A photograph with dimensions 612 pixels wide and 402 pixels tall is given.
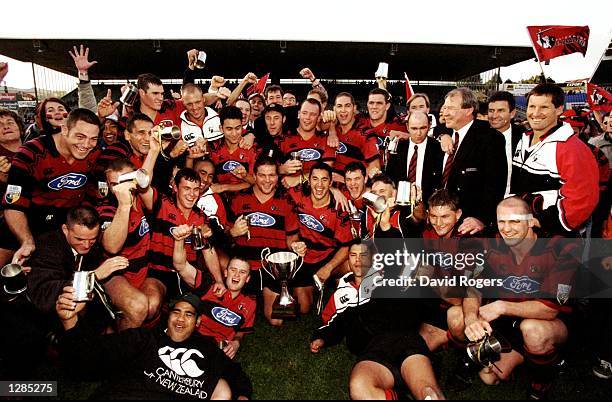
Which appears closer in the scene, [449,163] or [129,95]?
[449,163]

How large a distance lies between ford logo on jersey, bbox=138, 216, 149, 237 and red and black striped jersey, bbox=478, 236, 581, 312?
9.32 feet

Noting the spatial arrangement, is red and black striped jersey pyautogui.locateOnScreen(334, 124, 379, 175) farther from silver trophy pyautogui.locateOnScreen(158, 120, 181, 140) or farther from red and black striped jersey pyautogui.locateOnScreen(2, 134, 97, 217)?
red and black striped jersey pyautogui.locateOnScreen(2, 134, 97, 217)

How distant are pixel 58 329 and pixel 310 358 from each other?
2.02 metres

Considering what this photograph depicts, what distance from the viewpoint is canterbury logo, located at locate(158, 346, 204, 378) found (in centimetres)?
269

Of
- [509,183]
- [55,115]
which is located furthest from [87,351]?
[509,183]

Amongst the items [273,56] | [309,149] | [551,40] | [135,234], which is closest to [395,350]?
[135,234]

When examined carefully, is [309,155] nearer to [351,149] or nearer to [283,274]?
[351,149]

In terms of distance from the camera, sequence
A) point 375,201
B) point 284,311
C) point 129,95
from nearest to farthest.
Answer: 1. point 375,201
2. point 284,311
3. point 129,95

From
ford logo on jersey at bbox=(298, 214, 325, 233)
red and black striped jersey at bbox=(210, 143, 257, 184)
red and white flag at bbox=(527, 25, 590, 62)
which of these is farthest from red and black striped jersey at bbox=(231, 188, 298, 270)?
red and white flag at bbox=(527, 25, 590, 62)

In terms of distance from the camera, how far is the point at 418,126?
13.3 ft

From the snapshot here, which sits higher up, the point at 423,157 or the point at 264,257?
the point at 423,157

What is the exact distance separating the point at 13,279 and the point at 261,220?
2.22m

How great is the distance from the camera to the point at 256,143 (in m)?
5.21

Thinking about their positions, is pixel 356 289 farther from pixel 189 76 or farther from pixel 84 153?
pixel 189 76
